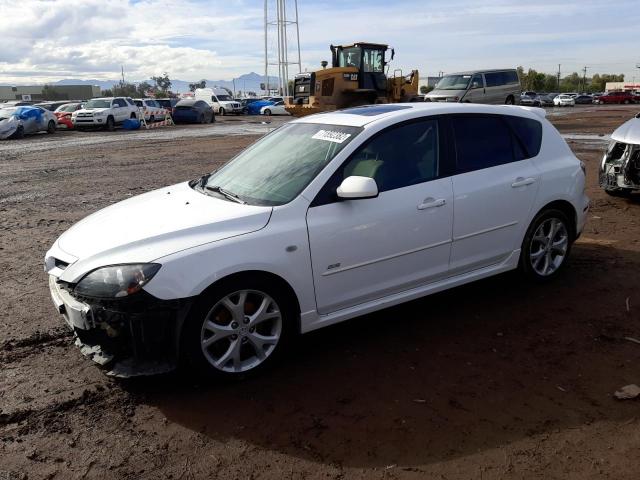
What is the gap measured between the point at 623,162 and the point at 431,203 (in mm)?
5209

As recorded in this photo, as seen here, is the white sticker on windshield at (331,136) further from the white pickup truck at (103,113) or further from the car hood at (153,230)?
the white pickup truck at (103,113)

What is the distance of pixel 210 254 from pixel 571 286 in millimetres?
3463

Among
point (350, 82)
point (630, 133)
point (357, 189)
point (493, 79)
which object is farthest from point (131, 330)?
point (493, 79)

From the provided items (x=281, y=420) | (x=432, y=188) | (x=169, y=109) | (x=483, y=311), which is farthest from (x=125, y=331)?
(x=169, y=109)

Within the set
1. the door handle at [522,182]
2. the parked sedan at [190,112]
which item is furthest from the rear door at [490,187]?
the parked sedan at [190,112]

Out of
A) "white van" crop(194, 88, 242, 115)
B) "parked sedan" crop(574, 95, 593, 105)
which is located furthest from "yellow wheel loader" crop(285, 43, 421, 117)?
"parked sedan" crop(574, 95, 593, 105)

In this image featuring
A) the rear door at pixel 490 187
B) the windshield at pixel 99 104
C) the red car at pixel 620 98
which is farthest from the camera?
the red car at pixel 620 98

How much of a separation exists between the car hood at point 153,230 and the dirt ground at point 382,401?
2.69 feet

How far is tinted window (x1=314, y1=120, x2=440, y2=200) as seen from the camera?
12.8 feet

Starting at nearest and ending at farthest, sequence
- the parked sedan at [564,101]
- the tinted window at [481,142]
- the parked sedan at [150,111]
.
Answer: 1. the tinted window at [481,142]
2. the parked sedan at [150,111]
3. the parked sedan at [564,101]

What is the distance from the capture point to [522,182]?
184 inches

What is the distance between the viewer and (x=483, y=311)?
4.59 metres

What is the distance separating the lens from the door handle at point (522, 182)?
4.64 meters

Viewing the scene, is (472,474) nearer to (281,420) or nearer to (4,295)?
(281,420)
